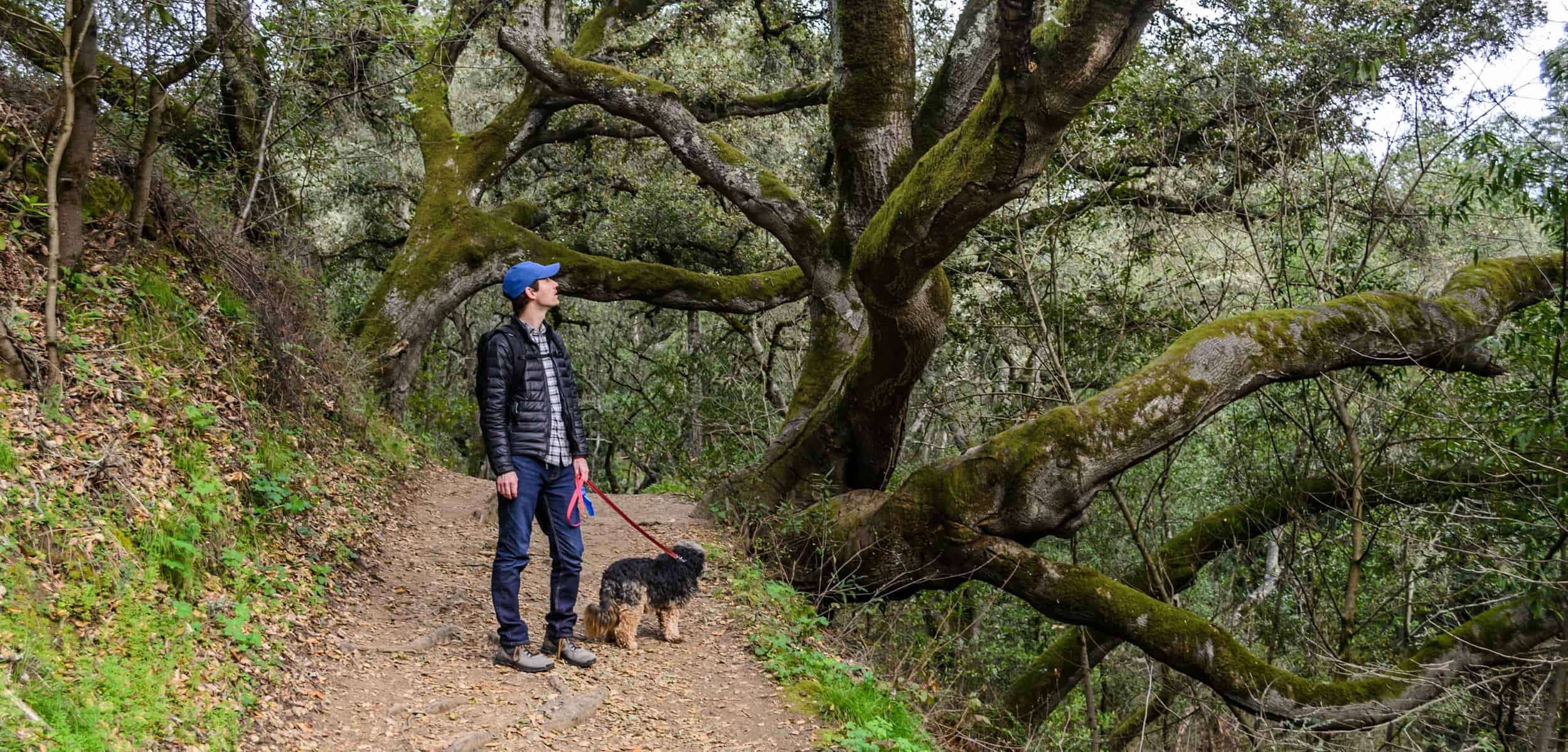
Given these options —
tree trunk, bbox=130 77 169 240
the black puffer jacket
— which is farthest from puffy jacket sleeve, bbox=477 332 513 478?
tree trunk, bbox=130 77 169 240

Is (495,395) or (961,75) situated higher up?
(961,75)

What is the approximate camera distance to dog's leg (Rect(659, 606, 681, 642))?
5798 millimetres

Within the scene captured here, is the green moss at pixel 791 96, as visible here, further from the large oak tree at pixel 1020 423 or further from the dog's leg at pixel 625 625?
the dog's leg at pixel 625 625

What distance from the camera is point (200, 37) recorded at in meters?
6.52

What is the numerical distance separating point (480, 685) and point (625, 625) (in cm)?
95

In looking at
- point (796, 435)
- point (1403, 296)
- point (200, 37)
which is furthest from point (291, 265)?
point (1403, 296)

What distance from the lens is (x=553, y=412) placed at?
5.00 m

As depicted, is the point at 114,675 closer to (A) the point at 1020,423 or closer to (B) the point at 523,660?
(B) the point at 523,660

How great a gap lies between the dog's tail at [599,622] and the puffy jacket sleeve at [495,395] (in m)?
1.24

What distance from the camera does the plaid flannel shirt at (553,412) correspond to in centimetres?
496

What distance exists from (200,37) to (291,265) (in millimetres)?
2322

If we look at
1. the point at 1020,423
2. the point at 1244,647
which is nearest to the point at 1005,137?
the point at 1020,423

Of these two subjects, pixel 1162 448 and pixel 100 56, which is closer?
pixel 1162 448

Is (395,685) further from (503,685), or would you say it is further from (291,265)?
(291,265)
